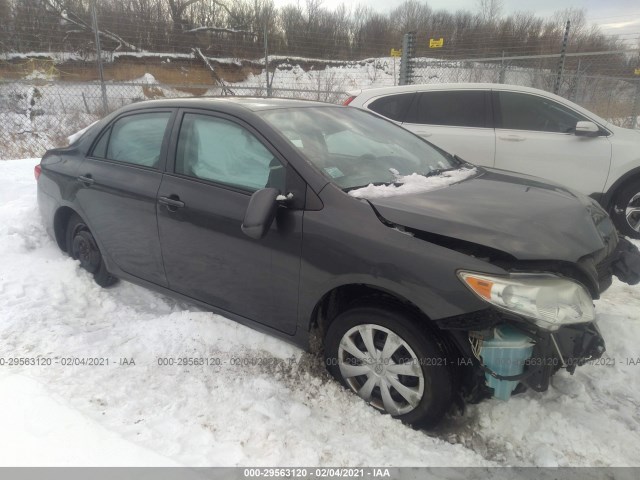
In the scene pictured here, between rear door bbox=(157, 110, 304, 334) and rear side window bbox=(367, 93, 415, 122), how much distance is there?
11.6ft

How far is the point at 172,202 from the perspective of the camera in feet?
9.37

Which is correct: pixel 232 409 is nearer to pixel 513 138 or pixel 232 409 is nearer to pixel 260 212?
pixel 260 212

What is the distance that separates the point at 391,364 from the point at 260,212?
101 cm

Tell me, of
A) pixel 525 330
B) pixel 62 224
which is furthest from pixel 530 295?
pixel 62 224

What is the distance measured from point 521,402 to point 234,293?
67.8 inches

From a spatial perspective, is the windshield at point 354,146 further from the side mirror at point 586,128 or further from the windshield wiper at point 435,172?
the side mirror at point 586,128

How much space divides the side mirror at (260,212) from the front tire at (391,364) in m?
0.63

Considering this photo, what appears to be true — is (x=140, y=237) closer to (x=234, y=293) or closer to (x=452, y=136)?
(x=234, y=293)

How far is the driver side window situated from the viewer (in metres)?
5.28

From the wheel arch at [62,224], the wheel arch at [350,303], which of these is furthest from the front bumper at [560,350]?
the wheel arch at [62,224]

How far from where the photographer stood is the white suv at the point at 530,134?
5082 mm

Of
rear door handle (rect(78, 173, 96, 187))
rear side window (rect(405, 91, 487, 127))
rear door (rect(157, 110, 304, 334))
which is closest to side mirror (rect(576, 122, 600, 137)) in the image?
rear side window (rect(405, 91, 487, 127))

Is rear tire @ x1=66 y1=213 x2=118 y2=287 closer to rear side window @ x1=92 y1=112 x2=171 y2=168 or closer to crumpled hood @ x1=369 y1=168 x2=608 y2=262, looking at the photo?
rear side window @ x1=92 y1=112 x2=171 y2=168

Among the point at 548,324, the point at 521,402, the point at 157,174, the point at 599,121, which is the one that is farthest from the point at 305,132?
the point at 599,121
